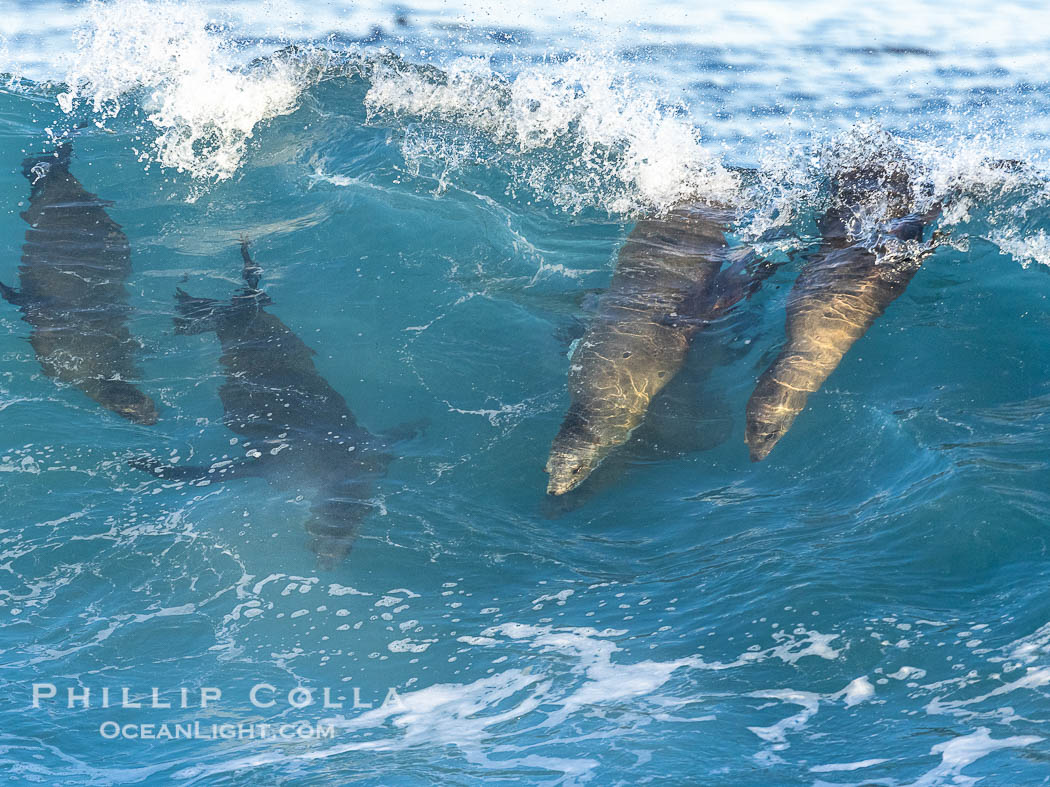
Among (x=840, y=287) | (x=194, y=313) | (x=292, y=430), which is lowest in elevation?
(x=292, y=430)

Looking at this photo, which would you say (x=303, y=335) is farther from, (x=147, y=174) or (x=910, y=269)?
(x=910, y=269)

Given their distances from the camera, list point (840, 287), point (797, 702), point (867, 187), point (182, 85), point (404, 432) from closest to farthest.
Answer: point (797, 702) < point (404, 432) < point (840, 287) < point (867, 187) < point (182, 85)

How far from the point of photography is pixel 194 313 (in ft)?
36.7

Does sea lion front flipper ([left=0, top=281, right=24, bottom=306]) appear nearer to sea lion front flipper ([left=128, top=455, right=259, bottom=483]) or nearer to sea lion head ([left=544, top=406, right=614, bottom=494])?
sea lion front flipper ([left=128, top=455, right=259, bottom=483])

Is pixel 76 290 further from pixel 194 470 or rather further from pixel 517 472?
pixel 517 472

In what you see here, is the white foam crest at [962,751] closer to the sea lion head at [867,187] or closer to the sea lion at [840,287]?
the sea lion at [840,287]

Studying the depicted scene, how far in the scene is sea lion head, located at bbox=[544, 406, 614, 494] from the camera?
355 inches

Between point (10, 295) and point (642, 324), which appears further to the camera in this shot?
point (10, 295)

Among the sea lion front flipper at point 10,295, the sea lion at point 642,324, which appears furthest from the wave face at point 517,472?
the sea lion front flipper at point 10,295

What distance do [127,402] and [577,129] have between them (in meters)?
7.91

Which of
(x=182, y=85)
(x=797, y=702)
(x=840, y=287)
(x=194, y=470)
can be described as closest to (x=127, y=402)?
(x=194, y=470)

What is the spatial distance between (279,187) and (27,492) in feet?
20.2

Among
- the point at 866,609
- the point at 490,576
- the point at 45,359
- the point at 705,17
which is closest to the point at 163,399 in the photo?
the point at 45,359

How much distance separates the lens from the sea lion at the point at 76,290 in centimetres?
1010
